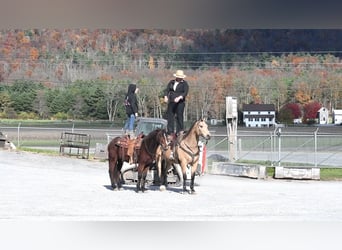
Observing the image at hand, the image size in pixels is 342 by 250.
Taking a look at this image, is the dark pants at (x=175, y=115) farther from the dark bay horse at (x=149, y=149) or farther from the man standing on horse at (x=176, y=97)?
the dark bay horse at (x=149, y=149)

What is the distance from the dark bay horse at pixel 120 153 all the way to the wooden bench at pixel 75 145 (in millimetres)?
6791

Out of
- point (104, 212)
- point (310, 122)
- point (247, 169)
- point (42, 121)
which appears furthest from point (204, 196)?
point (310, 122)

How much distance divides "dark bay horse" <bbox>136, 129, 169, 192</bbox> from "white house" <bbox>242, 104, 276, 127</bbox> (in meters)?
20.7

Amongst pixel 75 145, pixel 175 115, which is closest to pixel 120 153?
pixel 175 115

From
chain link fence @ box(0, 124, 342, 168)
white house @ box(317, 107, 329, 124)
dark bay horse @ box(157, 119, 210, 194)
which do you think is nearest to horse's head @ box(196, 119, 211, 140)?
dark bay horse @ box(157, 119, 210, 194)

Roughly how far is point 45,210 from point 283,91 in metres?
29.3

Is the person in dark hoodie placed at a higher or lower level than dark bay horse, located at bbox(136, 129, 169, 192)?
higher

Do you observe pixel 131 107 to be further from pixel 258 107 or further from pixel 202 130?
pixel 258 107

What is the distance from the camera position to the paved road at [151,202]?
4461 mm

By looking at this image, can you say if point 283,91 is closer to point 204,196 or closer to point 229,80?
point 229,80

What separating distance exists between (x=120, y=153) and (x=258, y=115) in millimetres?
23365

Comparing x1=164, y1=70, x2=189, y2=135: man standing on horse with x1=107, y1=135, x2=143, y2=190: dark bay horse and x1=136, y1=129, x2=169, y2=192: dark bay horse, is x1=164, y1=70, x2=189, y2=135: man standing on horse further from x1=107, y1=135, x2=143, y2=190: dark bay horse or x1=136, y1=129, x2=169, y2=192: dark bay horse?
x1=107, y1=135, x2=143, y2=190: dark bay horse

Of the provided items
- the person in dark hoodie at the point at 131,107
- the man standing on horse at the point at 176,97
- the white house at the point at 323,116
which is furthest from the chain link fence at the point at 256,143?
the white house at the point at 323,116

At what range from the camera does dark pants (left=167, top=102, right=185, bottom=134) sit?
237 inches
